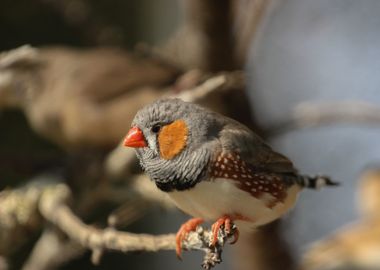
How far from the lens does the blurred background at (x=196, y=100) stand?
6.14 ft

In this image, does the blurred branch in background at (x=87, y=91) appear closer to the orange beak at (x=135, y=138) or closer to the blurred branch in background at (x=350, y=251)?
the blurred branch in background at (x=350, y=251)

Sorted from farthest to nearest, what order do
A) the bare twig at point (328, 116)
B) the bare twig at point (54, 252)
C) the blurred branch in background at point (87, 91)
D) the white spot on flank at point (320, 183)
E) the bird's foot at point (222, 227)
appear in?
the blurred branch in background at point (87, 91), the bare twig at point (328, 116), the bare twig at point (54, 252), the white spot on flank at point (320, 183), the bird's foot at point (222, 227)

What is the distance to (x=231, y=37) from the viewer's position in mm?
1901

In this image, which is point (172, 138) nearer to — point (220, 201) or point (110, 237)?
point (220, 201)

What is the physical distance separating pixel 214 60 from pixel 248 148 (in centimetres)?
92

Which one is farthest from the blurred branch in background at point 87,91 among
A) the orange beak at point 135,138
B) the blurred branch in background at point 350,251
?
the orange beak at point 135,138

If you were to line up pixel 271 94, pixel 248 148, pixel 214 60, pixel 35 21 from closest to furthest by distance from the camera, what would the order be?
pixel 248 148
pixel 214 60
pixel 271 94
pixel 35 21

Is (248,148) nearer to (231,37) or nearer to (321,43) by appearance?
(231,37)

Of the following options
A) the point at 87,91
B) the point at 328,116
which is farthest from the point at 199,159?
the point at 87,91

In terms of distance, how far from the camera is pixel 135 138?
0.99m

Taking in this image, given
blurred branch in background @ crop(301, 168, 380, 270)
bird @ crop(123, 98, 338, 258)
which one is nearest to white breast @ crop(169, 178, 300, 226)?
bird @ crop(123, 98, 338, 258)

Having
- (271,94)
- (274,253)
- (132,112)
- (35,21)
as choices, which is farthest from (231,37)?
(35,21)

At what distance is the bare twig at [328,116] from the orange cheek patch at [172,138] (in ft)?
3.33

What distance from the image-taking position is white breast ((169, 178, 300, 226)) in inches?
39.4
